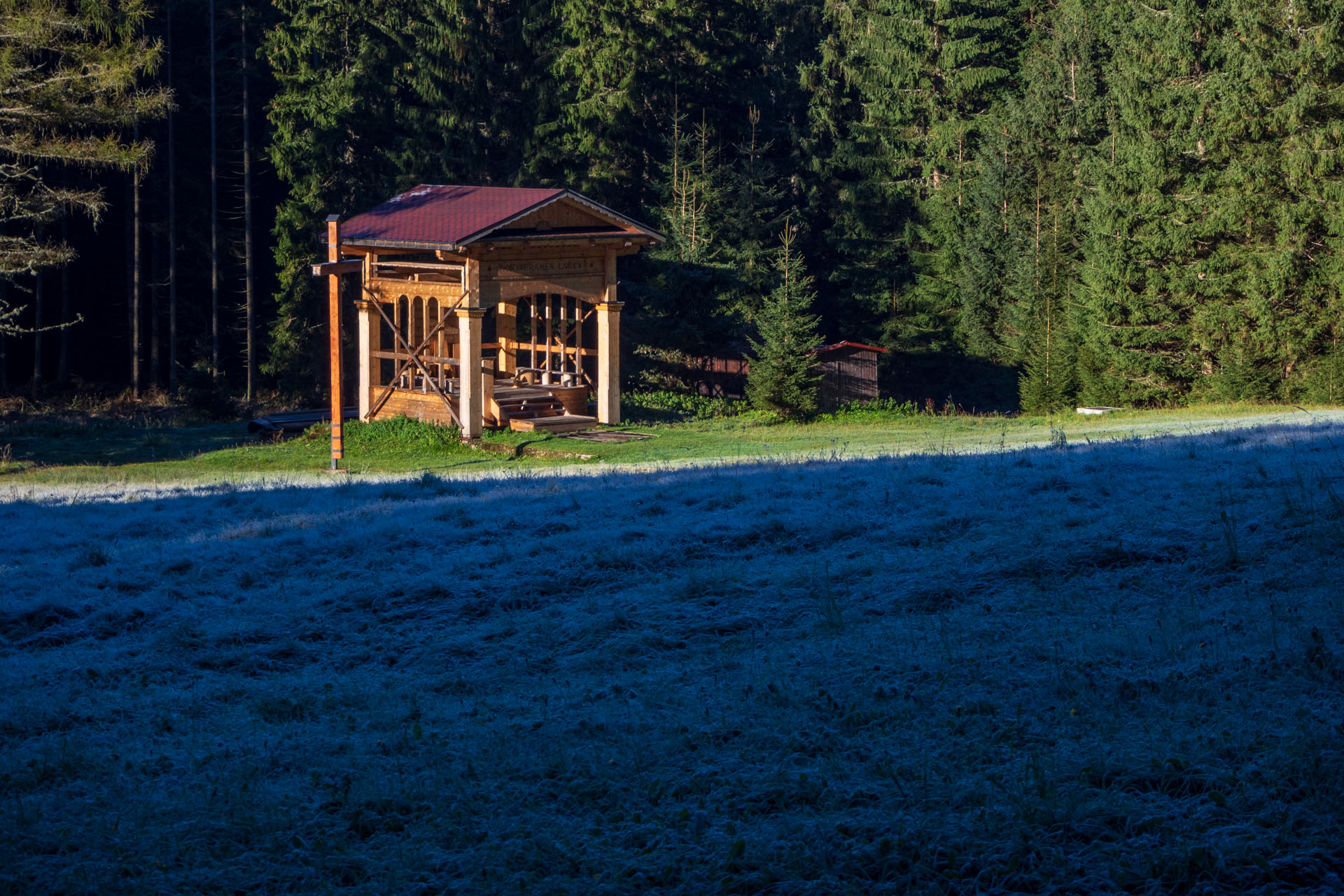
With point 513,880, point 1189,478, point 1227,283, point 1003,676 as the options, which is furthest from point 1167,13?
point 513,880

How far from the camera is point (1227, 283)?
117 feet

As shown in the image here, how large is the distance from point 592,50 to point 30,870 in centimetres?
3846

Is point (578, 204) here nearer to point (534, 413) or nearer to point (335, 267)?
point (534, 413)

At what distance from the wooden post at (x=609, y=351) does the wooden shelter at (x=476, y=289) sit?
0.02m

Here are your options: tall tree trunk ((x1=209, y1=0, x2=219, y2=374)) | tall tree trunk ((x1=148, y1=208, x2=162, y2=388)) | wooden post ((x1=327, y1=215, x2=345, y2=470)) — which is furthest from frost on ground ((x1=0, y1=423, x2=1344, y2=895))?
tall tree trunk ((x1=148, y1=208, x2=162, y2=388))

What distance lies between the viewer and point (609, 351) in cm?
2609

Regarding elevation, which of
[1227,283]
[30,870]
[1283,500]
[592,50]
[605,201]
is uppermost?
[592,50]

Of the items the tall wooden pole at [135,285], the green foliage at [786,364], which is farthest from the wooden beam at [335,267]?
the tall wooden pole at [135,285]

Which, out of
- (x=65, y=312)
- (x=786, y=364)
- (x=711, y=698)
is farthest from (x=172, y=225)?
(x=711, y=698)

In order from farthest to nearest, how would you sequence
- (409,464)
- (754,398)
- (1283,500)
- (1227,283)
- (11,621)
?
1. (1227,283)
2. (754,398)
3. (409,464)
4. (1283,500)
5. (11,621)

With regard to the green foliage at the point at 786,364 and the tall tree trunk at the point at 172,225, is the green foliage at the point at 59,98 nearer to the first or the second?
the tall tree trunk at the point at 172,225

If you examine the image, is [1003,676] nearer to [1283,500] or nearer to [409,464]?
[1283,500]

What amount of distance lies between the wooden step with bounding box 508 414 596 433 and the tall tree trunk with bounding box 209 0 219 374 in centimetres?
1611

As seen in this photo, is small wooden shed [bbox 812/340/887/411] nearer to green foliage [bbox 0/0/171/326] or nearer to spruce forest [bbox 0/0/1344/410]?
spruce forest [bbox 0/0/1344/410]
